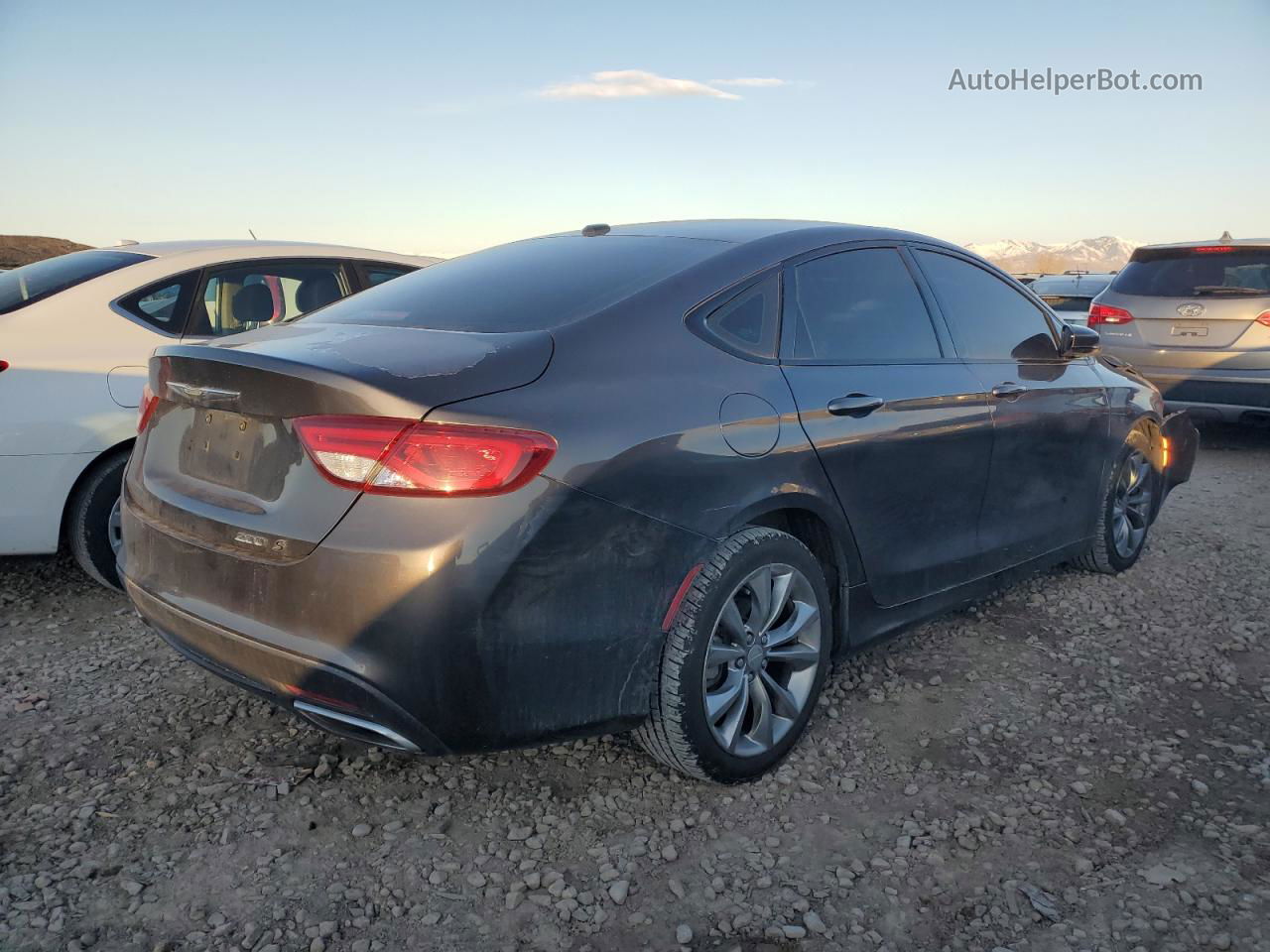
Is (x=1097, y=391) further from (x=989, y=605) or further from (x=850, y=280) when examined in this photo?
(x=850, y=280)

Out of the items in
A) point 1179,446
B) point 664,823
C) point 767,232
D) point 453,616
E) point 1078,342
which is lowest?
point 664,823

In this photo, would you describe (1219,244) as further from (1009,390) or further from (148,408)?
(148,408)

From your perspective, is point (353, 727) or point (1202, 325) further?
point (1202, 325)

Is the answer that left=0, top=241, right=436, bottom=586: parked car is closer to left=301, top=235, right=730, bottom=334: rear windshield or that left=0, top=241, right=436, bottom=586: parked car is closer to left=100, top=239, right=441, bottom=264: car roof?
left=100, top=239, right=441, bottom=264: car roof

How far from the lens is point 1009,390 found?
3783 mm

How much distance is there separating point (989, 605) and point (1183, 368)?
448 cm

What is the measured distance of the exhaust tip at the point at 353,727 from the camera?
229 centimetres

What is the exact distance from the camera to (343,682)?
2.24m

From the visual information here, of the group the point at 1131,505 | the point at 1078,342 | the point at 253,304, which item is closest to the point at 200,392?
the point at 253,304

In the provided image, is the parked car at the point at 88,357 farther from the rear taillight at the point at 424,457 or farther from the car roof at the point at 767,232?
the rear taillight at the point at 424,457

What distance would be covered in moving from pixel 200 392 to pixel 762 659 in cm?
169

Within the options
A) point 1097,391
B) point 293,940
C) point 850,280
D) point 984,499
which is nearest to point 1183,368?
point 1097,391

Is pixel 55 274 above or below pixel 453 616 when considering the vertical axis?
above

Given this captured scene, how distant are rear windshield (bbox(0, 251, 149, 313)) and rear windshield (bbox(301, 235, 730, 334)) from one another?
1.92 metres
